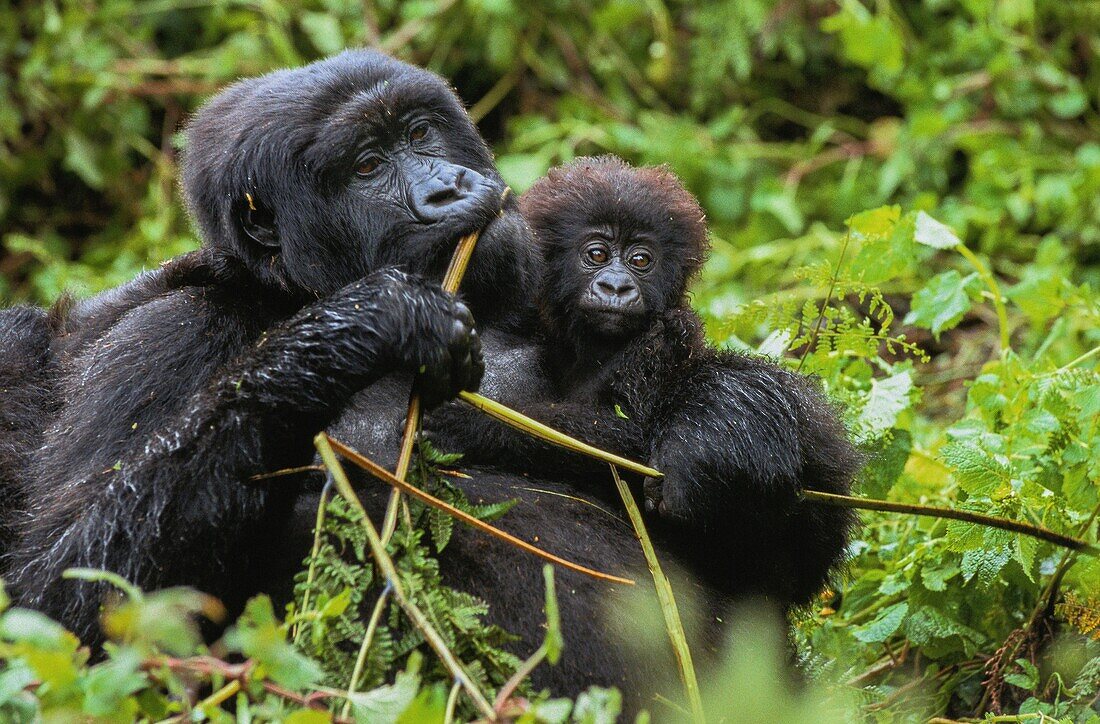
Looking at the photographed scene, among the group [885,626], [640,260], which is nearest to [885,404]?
[885,626]

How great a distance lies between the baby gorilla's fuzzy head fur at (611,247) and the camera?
121 inches

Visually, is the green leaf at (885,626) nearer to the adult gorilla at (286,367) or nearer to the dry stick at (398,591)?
the adult gorilla at (286,367)

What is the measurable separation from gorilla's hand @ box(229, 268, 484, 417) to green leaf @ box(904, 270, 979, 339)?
168 cm

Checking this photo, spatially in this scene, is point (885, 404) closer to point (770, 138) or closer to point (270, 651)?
point (270, 651)

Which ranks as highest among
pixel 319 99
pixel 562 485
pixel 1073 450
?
pixel 319 99

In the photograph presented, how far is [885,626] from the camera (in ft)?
9.41

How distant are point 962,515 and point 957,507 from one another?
0.26 meters

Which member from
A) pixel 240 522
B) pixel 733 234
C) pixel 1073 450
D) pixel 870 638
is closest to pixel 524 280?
pixel 240 522

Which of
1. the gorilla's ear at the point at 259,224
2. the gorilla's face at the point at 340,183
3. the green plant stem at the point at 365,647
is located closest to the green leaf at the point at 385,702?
the green plant stem at the point at 365,647

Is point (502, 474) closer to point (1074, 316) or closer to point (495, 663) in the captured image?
point (495, 663)

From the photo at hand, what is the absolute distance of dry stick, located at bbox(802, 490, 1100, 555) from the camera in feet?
8.43

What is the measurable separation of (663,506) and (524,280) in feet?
2.05

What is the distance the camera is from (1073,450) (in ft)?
9.45

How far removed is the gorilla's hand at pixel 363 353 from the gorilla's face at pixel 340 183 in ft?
1.13
